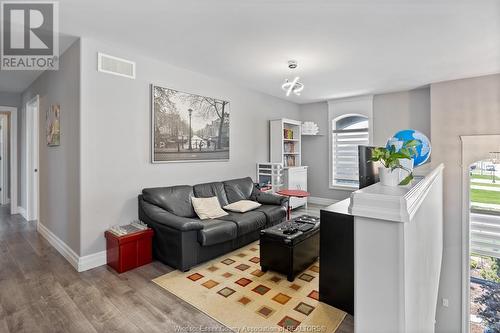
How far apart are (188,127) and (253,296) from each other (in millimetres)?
2562

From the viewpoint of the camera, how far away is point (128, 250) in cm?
Result: 278

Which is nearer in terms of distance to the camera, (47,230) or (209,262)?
(209,262)

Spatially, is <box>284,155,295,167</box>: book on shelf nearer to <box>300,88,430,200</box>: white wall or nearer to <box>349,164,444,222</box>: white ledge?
<box>300,88,430,200</box>: white wall

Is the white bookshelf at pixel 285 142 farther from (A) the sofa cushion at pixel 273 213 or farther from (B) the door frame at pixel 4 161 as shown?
(B) the door frame at pixel 4 161

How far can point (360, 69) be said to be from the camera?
3.88 metres

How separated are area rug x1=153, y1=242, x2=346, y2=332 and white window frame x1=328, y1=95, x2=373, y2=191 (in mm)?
3487

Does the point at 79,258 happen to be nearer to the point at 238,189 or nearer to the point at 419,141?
the point at 238,189

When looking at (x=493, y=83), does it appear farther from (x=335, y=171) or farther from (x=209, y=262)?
(x=209, y=262)

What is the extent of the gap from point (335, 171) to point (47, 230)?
226 inches

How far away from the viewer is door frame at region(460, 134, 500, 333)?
384cm

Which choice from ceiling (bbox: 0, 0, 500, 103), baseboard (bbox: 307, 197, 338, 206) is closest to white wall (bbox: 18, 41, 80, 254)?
ceiling (bbox: 0, 0, 500, 103)

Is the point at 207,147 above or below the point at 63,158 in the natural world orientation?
above

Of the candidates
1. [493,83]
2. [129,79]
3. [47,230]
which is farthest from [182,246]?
[493,83]

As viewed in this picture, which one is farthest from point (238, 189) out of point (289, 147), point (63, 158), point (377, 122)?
point (377, 122)
